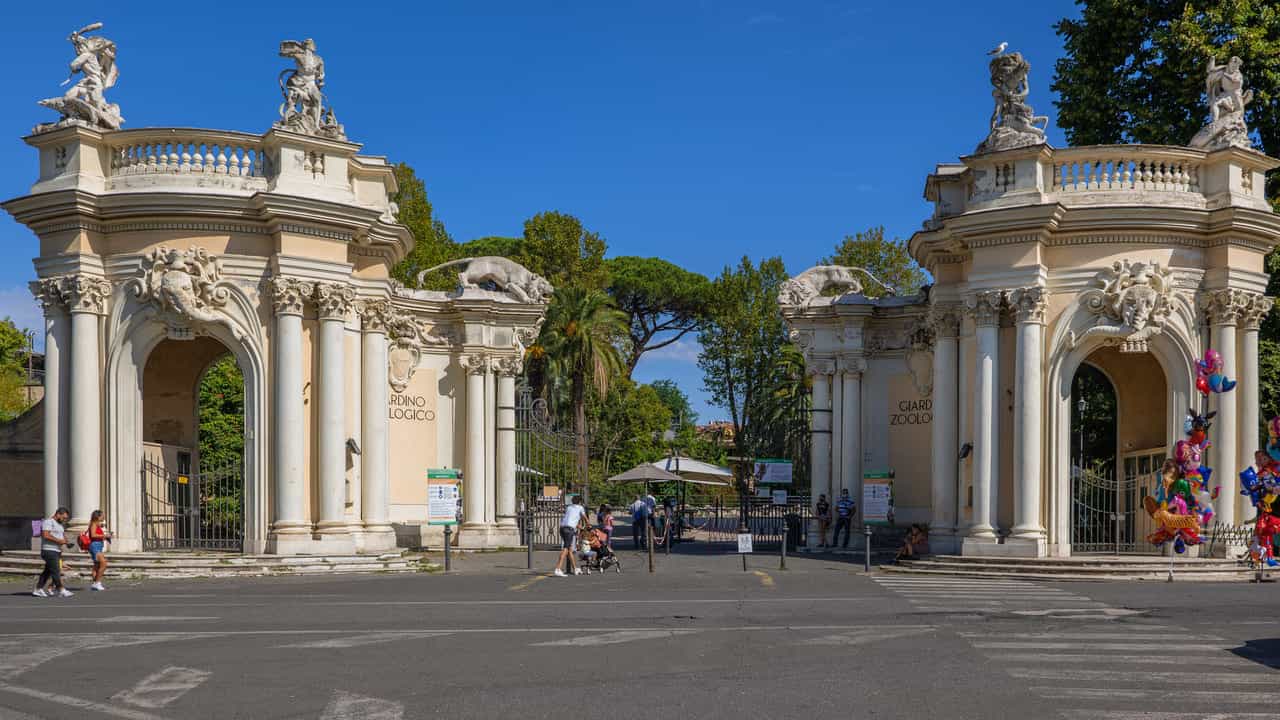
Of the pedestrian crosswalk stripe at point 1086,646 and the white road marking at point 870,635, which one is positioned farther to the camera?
the white road marking at point 870,635

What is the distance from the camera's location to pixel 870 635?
48.2 feet

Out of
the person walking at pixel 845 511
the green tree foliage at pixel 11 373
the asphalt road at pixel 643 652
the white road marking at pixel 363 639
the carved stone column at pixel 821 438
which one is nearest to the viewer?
the asphalt road at pixel 643 652

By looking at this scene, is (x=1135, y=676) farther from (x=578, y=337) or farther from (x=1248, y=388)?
(x=578, y=337)

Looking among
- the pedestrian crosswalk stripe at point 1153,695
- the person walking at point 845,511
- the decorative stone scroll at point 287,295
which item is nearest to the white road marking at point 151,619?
the decorative stone scroll at point 287,295

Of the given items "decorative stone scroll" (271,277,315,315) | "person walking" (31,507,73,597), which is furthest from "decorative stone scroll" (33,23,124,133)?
"person walking" (31,507,73,597)

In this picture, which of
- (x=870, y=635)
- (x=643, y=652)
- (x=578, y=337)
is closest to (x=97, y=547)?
(x=643, y=652)

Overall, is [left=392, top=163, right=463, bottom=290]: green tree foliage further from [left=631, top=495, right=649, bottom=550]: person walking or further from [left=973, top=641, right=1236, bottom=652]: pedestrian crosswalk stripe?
[left=973, top=641, right=1236, bottom=652]: pedestrian crosswalk stripe

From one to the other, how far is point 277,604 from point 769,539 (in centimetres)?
1989

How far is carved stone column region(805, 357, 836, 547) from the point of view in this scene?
3156cm

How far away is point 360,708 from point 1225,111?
75.5ft

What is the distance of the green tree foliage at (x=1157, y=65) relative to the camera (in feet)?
103

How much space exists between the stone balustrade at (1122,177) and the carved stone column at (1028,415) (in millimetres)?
2054

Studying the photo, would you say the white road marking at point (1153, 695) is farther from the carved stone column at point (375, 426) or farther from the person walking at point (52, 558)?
the carved stone column at point (375, 426)

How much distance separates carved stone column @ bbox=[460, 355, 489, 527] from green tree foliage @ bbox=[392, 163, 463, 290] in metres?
21.1
